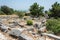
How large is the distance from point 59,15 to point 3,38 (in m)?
29.7

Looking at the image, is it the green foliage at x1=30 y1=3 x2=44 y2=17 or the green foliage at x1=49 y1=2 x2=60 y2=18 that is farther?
the green foliage at x1=30 y1=3 x2=44 y2=17

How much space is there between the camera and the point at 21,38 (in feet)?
26.8

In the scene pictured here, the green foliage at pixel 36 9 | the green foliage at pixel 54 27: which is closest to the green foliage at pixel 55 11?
the green foliage at pixel 36 9

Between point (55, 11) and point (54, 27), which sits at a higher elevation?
point (54, 27)

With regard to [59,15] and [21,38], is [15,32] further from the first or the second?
[59,15]

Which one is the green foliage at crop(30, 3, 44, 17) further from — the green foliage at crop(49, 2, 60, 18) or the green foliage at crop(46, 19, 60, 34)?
the green foliage at crop(46, 19, 60, 34)

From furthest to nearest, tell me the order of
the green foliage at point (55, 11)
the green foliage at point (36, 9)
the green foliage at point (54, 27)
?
the green foliage at point (36, 9)
the green foliage at point (55, 11)
the green foliage at point (54, 27)

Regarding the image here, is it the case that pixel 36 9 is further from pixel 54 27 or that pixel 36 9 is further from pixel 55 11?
pixel 54 27

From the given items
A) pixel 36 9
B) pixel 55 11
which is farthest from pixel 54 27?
pixel 36 9

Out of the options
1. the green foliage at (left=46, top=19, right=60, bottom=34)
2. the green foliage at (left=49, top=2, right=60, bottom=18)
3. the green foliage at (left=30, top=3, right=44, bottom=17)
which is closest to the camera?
the green foliage at (left=46, top=19, right=60, bottom=34)

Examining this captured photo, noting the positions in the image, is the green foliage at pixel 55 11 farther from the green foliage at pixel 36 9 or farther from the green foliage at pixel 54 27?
the green foliage at pixel 54 27

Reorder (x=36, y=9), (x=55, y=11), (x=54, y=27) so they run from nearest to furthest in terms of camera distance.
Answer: (x=54, y=27), (x=55, y=11), (x=36, y=9)

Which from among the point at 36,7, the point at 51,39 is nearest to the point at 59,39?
the point at 51,39

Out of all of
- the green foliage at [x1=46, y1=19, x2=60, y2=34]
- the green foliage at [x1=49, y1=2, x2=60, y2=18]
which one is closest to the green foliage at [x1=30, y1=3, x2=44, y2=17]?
the green foliage at [x1=49, y1=2, x2=60, y2=18]
